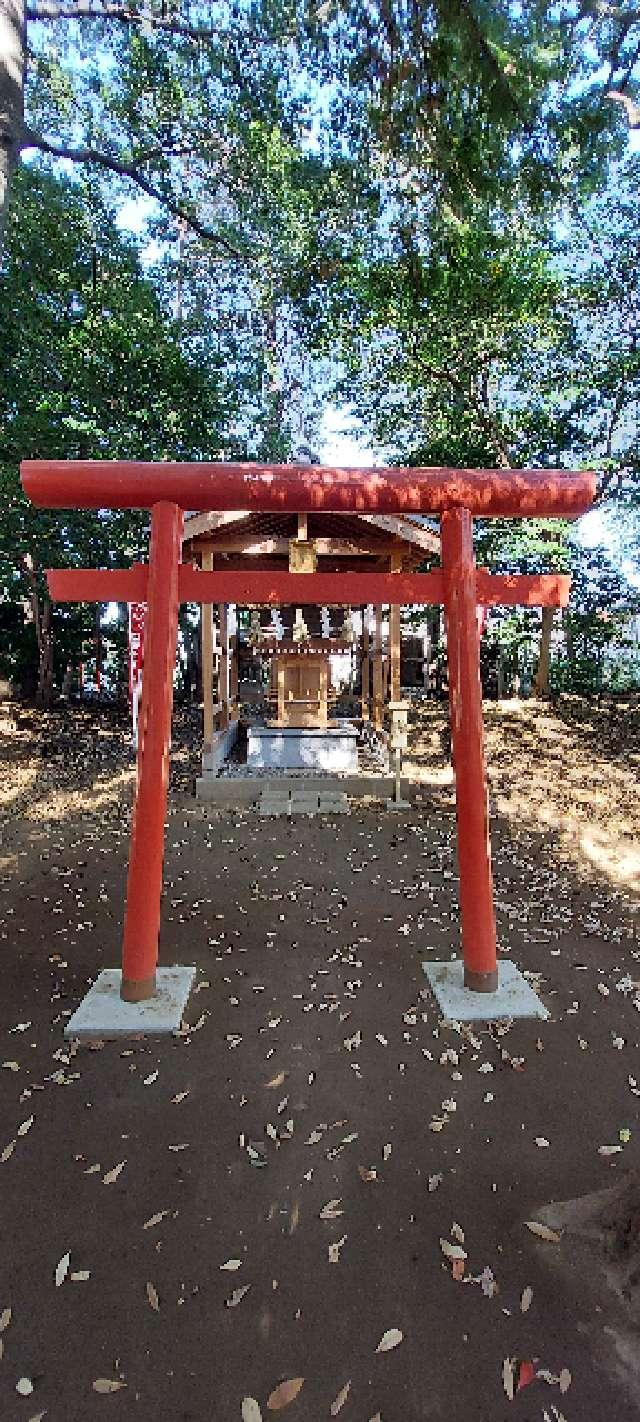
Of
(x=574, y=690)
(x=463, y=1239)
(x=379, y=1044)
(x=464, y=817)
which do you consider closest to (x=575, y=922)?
(x=464, y=817)

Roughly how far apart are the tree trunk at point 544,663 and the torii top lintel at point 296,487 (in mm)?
11844

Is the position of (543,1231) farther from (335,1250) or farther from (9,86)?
(9,86)

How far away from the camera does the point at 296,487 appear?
4.59 meters

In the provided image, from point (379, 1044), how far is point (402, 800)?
19.8 feet

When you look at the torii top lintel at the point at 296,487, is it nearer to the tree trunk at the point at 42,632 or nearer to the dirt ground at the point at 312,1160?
the dirt ground at the point at 312,1160

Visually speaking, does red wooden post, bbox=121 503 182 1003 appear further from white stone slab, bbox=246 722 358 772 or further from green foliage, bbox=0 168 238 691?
green foliage, bbox=0 168 238 691

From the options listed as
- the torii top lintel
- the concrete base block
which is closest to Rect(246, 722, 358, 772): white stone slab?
the concrete base block

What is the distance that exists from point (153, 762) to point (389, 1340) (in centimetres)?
313

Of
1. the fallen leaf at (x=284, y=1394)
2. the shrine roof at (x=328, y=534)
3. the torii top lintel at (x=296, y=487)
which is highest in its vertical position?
the shrine roof at (x=328, y=534)

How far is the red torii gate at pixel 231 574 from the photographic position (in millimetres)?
4484

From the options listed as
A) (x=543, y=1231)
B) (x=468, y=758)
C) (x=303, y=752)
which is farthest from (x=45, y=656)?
(x=543, y=1231)

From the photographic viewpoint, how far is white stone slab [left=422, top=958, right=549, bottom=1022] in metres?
4.42

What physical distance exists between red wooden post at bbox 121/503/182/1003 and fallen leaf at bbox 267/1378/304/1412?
2.55 metres

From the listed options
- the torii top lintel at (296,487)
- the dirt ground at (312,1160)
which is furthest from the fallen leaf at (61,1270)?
the torii top lintel at (296,487)
